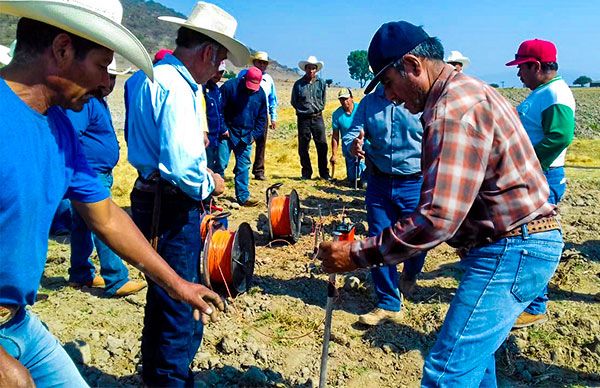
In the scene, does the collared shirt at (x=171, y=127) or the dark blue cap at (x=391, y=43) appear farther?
the collared shirt at (x=171, y=127)

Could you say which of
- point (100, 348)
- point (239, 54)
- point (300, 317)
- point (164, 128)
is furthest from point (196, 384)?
point (239, 54)

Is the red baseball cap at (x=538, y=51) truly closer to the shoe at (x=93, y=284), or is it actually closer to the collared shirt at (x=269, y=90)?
the shoe at (x=93, y=284)

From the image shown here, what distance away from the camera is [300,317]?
16.6 ft

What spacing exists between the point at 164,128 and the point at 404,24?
138 cm

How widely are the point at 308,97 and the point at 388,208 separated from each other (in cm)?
648

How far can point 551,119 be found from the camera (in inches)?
179

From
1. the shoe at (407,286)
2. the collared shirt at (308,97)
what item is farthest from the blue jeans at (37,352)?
the collared shirt at (308,97)

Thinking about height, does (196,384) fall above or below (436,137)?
below

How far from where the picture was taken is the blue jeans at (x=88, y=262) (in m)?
5.11

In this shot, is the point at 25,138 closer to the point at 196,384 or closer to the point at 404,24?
the point at 404,24

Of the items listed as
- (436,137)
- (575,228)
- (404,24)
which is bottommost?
(575,228)

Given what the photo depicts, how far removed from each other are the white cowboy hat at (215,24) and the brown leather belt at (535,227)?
200 centimetres

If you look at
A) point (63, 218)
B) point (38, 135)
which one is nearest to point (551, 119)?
point (38, 135)

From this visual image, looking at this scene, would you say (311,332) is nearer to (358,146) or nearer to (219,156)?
(358,146)
